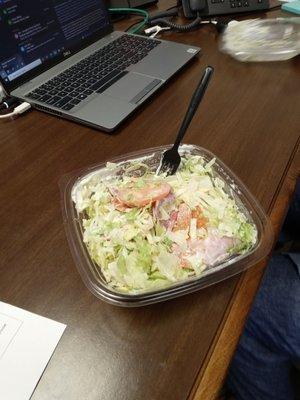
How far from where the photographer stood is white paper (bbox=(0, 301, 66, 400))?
34 centimetres

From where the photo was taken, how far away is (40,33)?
29.6 inches

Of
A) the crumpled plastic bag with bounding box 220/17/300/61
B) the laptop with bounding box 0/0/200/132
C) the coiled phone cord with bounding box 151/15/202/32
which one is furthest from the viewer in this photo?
the coiled phone cord with bounding box 151/15/202/32

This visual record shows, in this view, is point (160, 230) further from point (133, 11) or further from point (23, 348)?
point (133, 11)

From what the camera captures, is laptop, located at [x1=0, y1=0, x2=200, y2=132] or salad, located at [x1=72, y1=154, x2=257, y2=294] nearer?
salad, located at [x1=72, y1=154, x2=257, y2=294]

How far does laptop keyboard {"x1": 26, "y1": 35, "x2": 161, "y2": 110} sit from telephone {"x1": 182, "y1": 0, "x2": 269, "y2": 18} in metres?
0.23

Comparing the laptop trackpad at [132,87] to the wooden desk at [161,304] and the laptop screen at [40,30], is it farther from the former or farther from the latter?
the laptop screen at [40,30]

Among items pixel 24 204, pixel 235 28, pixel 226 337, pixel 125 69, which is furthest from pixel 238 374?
pixel 235 28

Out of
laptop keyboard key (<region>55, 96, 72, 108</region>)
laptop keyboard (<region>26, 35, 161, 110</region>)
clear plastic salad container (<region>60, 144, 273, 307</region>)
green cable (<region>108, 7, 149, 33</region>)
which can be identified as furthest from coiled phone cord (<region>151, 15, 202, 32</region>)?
clear plastic salad container (<region>60, 144, 273, 307</region>)

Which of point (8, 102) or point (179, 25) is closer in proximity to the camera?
point (8, 102)

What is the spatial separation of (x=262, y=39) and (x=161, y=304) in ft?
2.40

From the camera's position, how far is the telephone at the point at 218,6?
1002mm

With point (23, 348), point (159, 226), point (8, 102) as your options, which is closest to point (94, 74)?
point (8, 102)

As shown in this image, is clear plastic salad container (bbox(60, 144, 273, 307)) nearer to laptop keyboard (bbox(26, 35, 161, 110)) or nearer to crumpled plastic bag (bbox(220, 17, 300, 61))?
laptop keyboard (bbox(26, 35, 161, 110))

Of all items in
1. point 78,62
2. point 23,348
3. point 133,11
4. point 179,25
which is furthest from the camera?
point 133,11
